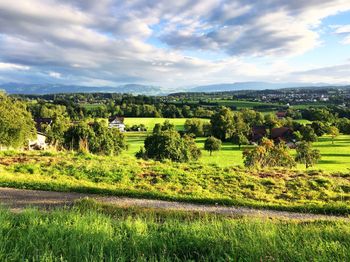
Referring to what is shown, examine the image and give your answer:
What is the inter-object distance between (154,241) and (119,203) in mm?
5180

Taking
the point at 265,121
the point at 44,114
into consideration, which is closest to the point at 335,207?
the point at 265,121

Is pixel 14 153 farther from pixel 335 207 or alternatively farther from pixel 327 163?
pixel 327 163

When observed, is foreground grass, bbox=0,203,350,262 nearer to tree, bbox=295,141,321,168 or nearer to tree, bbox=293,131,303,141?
tree, bbox=295,141,321,168

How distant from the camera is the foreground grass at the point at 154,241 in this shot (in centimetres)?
387

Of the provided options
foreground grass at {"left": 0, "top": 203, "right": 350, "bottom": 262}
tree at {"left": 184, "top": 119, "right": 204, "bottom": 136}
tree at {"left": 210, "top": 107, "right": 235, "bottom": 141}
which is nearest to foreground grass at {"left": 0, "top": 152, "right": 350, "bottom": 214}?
foreground grass at {"left": 0, "top": 203, "right": 350, "bottom": 262}

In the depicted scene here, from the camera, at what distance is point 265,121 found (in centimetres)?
11106

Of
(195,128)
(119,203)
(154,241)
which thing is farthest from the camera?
(195,128)

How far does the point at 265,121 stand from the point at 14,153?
336ft

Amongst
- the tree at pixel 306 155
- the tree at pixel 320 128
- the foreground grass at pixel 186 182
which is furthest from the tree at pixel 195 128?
the foreground grass at pixel 186 182

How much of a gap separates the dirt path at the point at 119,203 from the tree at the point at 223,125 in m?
84.5

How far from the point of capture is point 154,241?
4.62 meters

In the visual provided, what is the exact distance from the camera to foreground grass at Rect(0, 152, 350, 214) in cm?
1070

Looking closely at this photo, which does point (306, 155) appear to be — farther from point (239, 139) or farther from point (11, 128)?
point (11, 128)

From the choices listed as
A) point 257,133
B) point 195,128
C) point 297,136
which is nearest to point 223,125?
point 195,128
